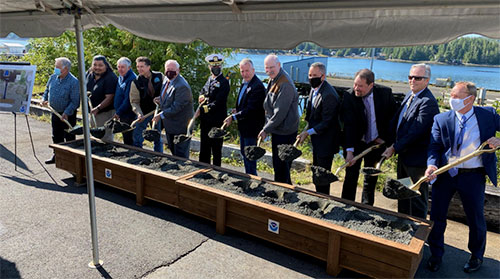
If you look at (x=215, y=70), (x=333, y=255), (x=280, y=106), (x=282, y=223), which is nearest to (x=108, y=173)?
(x=215, y=70)

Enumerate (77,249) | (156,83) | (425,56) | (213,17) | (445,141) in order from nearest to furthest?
(213,17)
(445,141)
(77,249)
(156,83)
(425,56)

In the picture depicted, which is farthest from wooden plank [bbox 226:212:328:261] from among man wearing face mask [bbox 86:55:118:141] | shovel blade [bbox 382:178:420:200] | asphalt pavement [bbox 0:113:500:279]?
man wearing face mask [bbox 86:55:118:141]

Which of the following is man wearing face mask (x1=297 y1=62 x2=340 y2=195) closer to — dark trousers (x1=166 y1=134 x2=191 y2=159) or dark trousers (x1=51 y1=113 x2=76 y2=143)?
dark trousers (x1=166 y1=134 x2=191 y2=159)

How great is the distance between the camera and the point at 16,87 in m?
5.72

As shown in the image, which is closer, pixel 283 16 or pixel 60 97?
pixel 283 16

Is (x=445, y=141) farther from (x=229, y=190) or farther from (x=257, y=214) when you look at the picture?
(x=229, y=190)

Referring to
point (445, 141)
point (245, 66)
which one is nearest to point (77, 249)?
point (245, 66)

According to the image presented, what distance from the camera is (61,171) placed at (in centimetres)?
578

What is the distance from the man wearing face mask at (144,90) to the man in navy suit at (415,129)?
3.42 meters

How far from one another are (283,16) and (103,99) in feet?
13.3

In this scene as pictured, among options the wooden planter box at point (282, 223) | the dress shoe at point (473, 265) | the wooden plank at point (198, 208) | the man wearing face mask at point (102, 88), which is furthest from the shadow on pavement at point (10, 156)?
the dress shoe at point (473, 265)

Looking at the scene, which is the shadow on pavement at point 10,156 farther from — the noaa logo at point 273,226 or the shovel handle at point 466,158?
the shovel handle at point 466,158

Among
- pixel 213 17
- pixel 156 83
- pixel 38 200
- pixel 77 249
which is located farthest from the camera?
pixel 156 83

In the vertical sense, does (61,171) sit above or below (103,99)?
below
